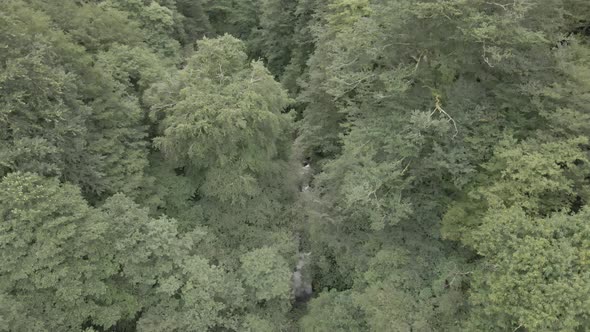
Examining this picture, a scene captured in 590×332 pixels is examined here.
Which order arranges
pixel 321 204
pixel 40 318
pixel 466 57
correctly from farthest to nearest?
pixel 321 204 < pixel 466 57 < pixel 40 318

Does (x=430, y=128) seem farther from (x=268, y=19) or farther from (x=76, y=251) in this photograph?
(x=268, y=19)

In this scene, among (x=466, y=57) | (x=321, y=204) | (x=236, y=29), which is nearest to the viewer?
(x=466, y=57)

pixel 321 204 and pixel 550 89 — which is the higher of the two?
pixel 550 89

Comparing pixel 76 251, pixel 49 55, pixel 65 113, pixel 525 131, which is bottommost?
pixel 525 131

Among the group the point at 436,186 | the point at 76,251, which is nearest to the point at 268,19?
the point at 436,186

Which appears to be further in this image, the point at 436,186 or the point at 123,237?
the point at 436,186

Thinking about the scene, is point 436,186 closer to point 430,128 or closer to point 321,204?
point 430,128
